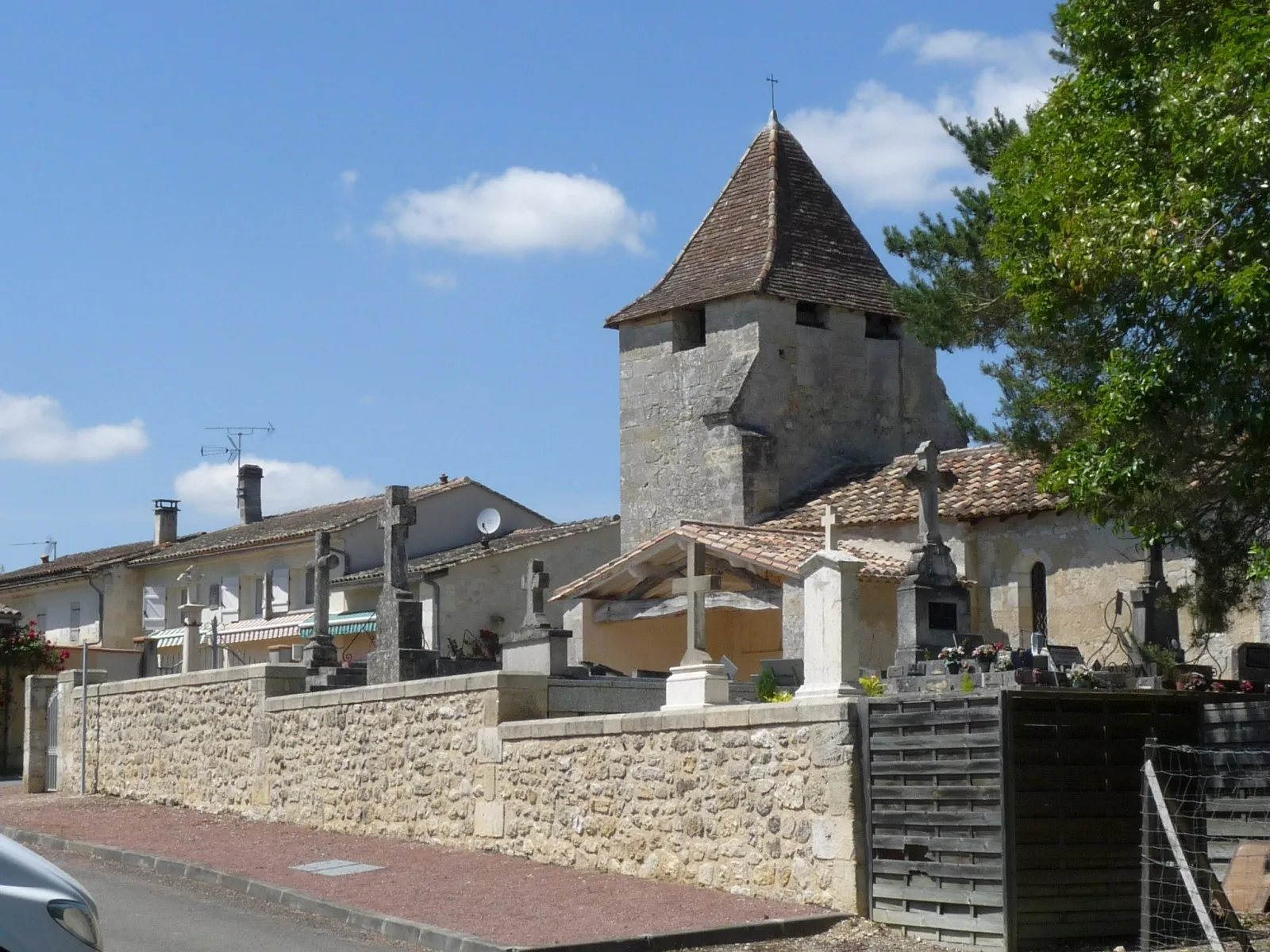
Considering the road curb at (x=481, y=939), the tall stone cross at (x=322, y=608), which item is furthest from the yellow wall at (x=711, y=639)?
the road curb at (x=481, y=939)

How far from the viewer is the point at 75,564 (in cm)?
5219

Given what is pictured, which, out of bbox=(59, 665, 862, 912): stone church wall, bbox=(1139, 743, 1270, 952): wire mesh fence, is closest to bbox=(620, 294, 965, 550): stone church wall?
bbox=(59, 665, 862, 912): stone church wall

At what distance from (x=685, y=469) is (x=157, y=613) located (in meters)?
23.8

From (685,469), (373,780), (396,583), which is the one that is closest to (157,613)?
(685,469)

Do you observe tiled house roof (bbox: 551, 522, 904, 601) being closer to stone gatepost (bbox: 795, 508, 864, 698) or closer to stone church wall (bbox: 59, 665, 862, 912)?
stone church wall (bbox: 59, 665, 862, 912)

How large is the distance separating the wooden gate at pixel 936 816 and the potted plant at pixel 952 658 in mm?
2936

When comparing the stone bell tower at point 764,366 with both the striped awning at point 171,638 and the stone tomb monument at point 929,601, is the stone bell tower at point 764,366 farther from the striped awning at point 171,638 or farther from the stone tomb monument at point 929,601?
the striped awning at point 171,638

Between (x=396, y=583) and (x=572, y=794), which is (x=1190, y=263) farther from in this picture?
(x=396, y=583)

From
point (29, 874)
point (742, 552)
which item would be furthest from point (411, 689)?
point (29, 874)

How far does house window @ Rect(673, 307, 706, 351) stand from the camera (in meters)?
30.2

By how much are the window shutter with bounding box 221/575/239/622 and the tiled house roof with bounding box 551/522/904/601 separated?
21.3 metres

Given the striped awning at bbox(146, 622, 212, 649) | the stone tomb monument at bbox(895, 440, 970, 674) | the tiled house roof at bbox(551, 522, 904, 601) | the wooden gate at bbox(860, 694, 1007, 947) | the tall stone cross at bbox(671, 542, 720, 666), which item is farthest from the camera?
the striped awning at bbox(146, 622, 212, 649)

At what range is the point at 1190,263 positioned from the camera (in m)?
10.6

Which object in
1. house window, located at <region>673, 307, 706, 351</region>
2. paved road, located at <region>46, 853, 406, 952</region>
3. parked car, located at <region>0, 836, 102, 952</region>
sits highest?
house window, located at <region>673, 307, 706, 351</region>
